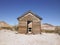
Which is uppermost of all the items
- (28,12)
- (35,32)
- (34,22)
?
(28,12)

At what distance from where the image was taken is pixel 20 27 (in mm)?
29375

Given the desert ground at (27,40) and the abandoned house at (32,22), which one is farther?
the abandoned house at (32,22)

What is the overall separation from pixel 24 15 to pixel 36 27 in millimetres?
3769

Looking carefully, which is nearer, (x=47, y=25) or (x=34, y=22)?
(x=34, y=22)

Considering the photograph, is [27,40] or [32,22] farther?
[32,22]

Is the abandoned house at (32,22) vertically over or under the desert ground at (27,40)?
over

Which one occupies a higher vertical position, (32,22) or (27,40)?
(32,22)

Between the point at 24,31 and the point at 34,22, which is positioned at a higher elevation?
the point at 34,22

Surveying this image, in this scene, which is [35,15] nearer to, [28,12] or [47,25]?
[28,12]

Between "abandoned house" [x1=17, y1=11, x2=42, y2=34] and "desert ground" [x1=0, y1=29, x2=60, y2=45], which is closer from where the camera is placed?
"desert ground" [x1=0, y1=29, x2=60, y2=45]

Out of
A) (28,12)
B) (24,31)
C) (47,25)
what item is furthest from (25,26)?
(47,25)

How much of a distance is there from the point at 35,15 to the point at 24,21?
9.14 ft

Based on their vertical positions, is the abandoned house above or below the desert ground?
above

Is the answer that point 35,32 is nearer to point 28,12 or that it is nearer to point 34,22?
point 34,22
